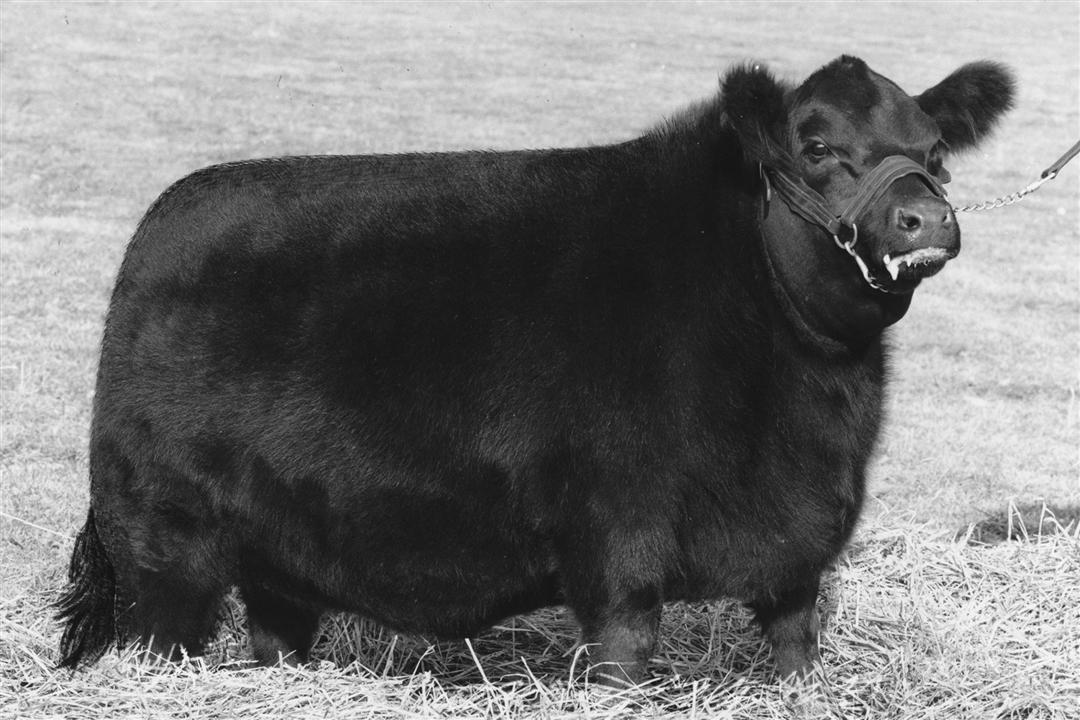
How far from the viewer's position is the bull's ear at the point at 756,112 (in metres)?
3.83

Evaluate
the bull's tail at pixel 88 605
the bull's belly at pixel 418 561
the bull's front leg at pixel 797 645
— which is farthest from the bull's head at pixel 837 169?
the bull's tail at pixel 88 605

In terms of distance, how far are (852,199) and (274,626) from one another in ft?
8.20

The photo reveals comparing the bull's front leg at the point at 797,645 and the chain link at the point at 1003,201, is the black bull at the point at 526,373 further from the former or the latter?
the chain link at the point at 1003,201

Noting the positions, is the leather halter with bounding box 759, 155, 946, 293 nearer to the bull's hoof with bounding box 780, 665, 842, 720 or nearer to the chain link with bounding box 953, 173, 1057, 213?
the chain link with bounding box 953, 173, 1057, 213

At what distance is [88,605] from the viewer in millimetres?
4512

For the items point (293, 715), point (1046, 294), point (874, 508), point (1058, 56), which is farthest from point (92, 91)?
point (1058, 56)

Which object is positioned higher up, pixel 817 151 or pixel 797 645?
pixel 817 151

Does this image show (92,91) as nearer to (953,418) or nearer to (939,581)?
(953,418)

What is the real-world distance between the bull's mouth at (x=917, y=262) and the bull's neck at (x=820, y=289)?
193 millimetres

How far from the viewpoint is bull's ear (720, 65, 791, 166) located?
12.6 feet

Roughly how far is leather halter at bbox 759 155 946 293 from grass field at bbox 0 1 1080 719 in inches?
16.3

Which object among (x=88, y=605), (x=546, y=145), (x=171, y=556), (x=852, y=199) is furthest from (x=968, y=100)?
(x=546, y=145)

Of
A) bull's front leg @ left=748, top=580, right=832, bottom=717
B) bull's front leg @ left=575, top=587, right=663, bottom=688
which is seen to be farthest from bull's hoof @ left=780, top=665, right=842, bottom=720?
bull's front leg @ left=575, top=587, right=663, bottom=688

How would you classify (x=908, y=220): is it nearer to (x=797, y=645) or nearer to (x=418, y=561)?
(x=797, y=645)
